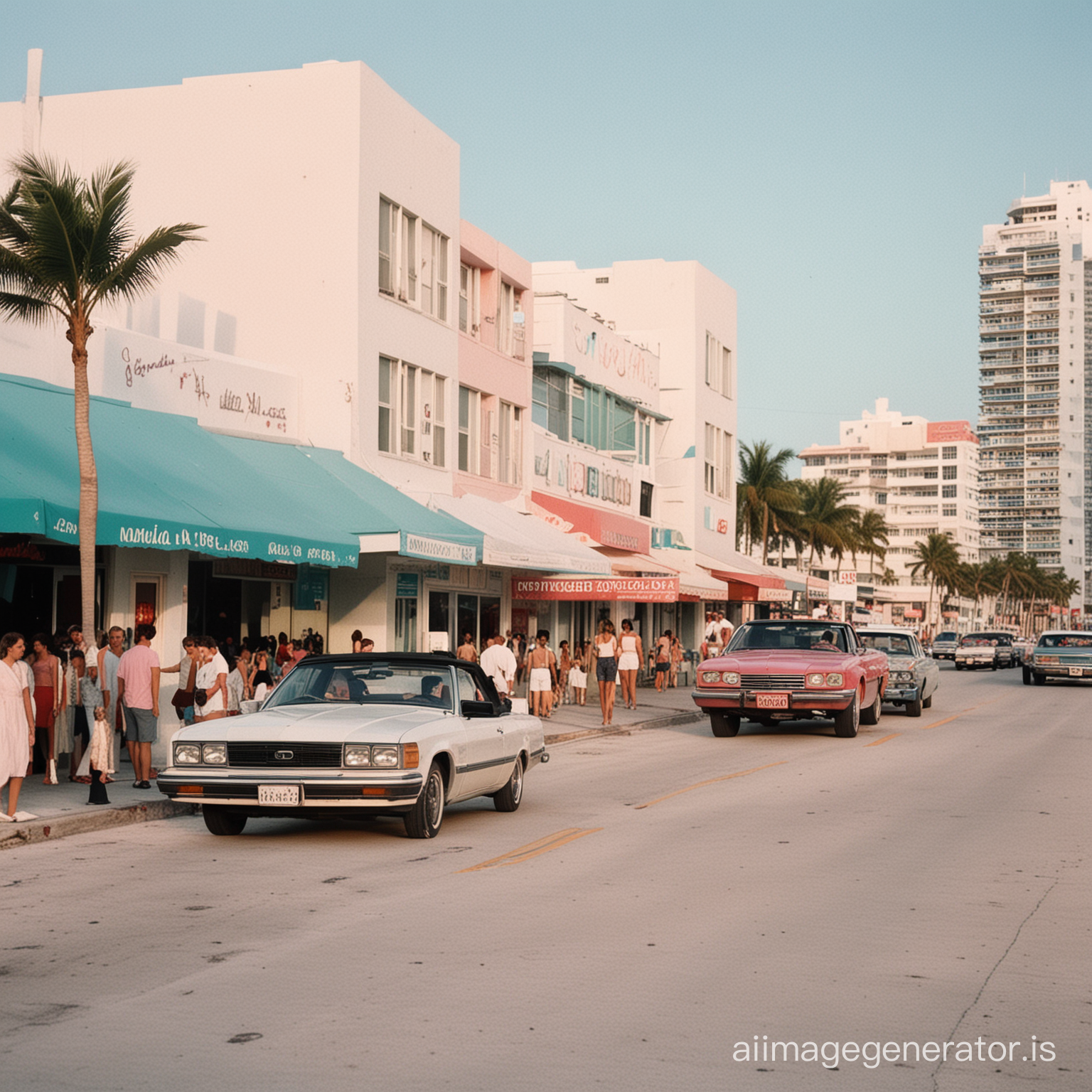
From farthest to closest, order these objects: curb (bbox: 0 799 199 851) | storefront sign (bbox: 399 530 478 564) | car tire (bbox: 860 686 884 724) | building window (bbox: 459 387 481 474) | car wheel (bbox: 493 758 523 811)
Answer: building window (bbox: 459 387 481 474) → car tire (bbox: 860 686 884 724) → storefront sign (bbox: 399 530 478 564) → car wheel (bbox: 493 758 523 811) → curb (bbox: 0 799 199 851)

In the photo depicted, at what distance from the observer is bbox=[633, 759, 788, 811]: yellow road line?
14.3 metres

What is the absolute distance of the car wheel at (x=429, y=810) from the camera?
11.2 meters

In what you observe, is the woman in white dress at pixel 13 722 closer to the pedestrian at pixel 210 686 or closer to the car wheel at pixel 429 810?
the pedestrian at pixel 210 686

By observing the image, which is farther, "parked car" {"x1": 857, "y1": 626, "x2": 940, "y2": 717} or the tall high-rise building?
the tall high-rise building

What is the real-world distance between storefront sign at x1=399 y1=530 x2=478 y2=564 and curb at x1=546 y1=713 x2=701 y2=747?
3.39 metres

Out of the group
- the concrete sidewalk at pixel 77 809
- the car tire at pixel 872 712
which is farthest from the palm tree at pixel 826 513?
the concrete sidewalk at pixel 77 809

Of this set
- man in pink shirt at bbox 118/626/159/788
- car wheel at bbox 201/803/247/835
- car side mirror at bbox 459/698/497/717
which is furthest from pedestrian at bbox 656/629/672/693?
car wheel at bbox 201/803/247/835

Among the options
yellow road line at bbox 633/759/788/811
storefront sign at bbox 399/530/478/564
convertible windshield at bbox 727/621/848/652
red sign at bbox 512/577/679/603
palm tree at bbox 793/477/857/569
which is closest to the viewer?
yellow road line at bbox 633/759/788/811

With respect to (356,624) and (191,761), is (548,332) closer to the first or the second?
(356,624)

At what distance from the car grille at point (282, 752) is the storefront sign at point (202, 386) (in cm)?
1017

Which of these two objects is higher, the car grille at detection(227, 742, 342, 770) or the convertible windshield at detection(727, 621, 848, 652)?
the convertible windshield at detection(727, 621, 848, 652)

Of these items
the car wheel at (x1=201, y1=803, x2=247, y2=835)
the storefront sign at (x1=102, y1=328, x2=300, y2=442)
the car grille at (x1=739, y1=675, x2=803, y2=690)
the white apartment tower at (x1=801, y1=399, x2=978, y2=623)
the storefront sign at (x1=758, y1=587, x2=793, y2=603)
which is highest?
the white apartment tower at (x1=801, y1=399, x2=978, y2=623)

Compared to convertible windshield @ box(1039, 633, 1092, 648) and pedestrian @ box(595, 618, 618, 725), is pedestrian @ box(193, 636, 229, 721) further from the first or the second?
convertible windshield @ box(1039, 633, 1092, 648)

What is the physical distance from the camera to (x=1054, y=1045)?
591cm
